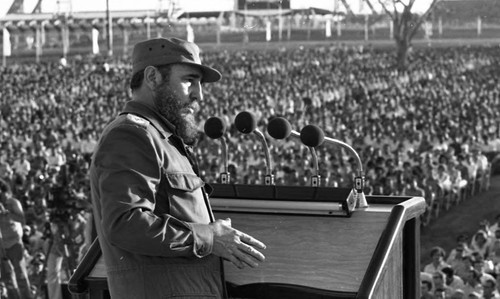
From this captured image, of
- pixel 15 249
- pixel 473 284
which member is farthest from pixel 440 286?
pixel 15 249

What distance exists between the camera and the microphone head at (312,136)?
2.63 meters

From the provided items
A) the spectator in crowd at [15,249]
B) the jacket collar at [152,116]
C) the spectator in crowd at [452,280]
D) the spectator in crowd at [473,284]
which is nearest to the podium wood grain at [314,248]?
the jacket collar at [152,116]

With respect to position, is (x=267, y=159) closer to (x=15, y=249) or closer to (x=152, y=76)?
(x=152, y=76)

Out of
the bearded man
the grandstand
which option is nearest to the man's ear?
the bearded man

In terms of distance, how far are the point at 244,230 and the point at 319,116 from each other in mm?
20429

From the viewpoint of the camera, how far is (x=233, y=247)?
2.19m

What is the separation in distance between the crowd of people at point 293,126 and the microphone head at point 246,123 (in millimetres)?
200

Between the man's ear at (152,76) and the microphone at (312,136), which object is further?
the microphone at (312,136)

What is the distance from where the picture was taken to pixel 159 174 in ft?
7.18

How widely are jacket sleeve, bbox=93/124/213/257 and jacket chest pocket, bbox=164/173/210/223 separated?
0.04m

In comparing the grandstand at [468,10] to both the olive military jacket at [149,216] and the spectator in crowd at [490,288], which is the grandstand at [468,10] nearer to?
the spectator in crowd at [490,288]

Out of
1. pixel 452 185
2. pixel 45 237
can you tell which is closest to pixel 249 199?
pixel 45 237

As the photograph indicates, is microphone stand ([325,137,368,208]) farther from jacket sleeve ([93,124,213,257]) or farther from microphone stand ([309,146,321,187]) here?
Answer: jacket sleeve ([93,124,213,257])

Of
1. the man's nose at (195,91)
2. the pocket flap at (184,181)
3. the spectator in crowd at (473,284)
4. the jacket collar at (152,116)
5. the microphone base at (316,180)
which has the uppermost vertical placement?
the man's nose at (195,91)
